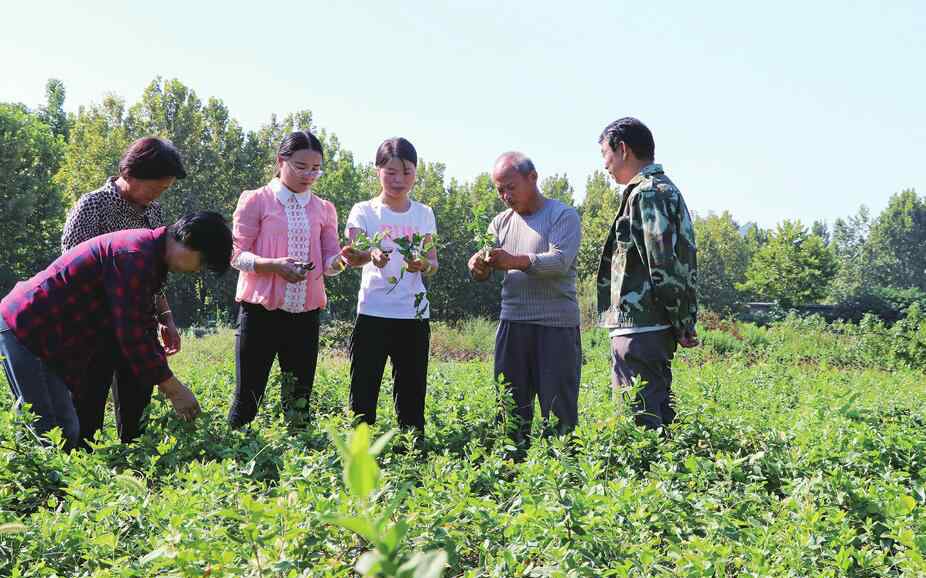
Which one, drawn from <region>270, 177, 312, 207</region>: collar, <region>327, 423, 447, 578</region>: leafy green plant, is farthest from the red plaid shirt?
<region>327, 423, 447, 578</region>: leafy green plant

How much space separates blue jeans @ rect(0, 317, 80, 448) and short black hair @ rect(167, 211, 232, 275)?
2.56 ft

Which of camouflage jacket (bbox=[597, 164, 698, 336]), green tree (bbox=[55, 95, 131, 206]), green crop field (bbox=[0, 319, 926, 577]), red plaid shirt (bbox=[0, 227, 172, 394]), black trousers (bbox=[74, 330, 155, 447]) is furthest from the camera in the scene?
green tree (bbox=[55, 95, 131, 206])

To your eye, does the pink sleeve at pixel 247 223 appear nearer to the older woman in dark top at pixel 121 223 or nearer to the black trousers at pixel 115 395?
the older woman in dark top at pixel 121 223

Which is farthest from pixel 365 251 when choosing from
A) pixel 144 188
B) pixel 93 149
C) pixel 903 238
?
pixel 903 238

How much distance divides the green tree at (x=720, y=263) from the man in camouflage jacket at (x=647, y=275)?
21.3 m

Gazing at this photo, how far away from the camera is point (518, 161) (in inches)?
151

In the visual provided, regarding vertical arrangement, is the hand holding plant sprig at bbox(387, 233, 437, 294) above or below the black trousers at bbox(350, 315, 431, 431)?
above

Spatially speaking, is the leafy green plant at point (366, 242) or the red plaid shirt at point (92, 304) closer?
the red plaid shirt at point (92, 304)

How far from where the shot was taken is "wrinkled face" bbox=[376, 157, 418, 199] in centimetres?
380

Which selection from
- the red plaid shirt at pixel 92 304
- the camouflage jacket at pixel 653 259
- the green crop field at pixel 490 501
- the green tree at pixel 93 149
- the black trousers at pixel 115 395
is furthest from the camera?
the green tree at pixel 93 149

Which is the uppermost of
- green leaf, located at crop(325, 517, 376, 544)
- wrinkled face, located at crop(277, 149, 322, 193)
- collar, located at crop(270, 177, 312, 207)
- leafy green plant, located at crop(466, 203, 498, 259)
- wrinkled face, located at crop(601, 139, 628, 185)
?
wrinkled face, located at crop(601, 139, 628, 185)

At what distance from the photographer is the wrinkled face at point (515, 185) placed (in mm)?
3824

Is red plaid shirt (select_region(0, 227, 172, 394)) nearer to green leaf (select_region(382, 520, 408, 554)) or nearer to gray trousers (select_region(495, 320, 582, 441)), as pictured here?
gray trousers (select_region(495, 320, 582, 441))

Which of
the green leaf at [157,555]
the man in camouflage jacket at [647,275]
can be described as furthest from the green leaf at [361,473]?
the man in camouflage jacket at [647,275]
